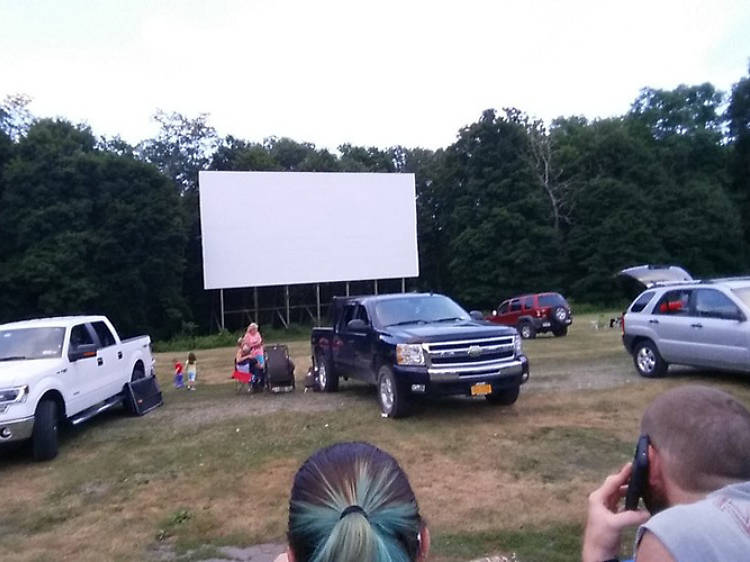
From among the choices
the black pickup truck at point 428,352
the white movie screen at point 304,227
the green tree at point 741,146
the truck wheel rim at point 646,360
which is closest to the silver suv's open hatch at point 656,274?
the truck wheel rim at point 646,360

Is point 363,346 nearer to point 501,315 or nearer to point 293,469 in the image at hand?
point 293,469

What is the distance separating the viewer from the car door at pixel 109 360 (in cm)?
1166

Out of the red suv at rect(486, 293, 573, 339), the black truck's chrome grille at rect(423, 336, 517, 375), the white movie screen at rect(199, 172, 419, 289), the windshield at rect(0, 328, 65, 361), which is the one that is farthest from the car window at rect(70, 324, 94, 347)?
the white movie screen at rect(199, 172, 419, 289)

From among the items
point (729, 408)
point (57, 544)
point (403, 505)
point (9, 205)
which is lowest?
point (57, 544)

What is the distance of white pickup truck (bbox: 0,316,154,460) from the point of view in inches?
357

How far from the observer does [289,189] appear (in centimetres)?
3862

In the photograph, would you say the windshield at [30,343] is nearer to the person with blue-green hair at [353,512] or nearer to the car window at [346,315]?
the car window at [346,315]

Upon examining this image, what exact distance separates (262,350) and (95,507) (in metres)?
8.42

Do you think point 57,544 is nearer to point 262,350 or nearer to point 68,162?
point 262,350

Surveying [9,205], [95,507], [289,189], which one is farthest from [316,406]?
[9,205]

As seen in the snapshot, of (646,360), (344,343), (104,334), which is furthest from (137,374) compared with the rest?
(646,360)

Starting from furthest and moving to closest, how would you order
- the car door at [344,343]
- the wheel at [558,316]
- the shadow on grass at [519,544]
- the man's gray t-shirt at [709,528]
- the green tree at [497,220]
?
1. the green tree at [497,220]
2. the wheel at [558,316]
3. the car door at [344,343]
4. the shadow on grass at [519,544]
5. the man's gray t-shirt at [709,528]

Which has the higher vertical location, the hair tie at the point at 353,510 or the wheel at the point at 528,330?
the hair tie at the point at 353,510

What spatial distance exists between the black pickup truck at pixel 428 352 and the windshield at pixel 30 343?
176 inches
